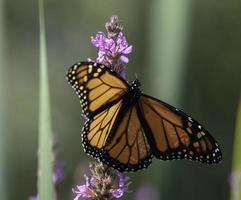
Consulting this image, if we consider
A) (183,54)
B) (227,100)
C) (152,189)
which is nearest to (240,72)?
(227,100)

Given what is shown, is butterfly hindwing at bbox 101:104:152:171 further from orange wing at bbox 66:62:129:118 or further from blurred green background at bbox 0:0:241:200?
blurred green background at bbox 0:0:241:200

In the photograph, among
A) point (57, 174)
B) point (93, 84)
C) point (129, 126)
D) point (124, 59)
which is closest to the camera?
point (124, 59)

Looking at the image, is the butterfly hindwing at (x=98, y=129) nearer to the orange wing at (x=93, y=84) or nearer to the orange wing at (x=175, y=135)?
the orange wing at (x=93, y=84)

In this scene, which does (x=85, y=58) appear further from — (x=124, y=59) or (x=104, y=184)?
(x=104, y=184)

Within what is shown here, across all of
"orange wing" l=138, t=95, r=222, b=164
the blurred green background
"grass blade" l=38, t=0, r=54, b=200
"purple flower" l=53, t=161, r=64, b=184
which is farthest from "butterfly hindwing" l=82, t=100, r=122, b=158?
the blurred green background

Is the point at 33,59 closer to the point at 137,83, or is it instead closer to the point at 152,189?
the point at 152,189

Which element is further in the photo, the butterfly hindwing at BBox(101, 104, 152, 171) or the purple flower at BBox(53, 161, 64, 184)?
the purple flower at BBox(53, 161, 64, 184)

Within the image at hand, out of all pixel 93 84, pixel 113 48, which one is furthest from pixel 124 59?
pixel 93 84
